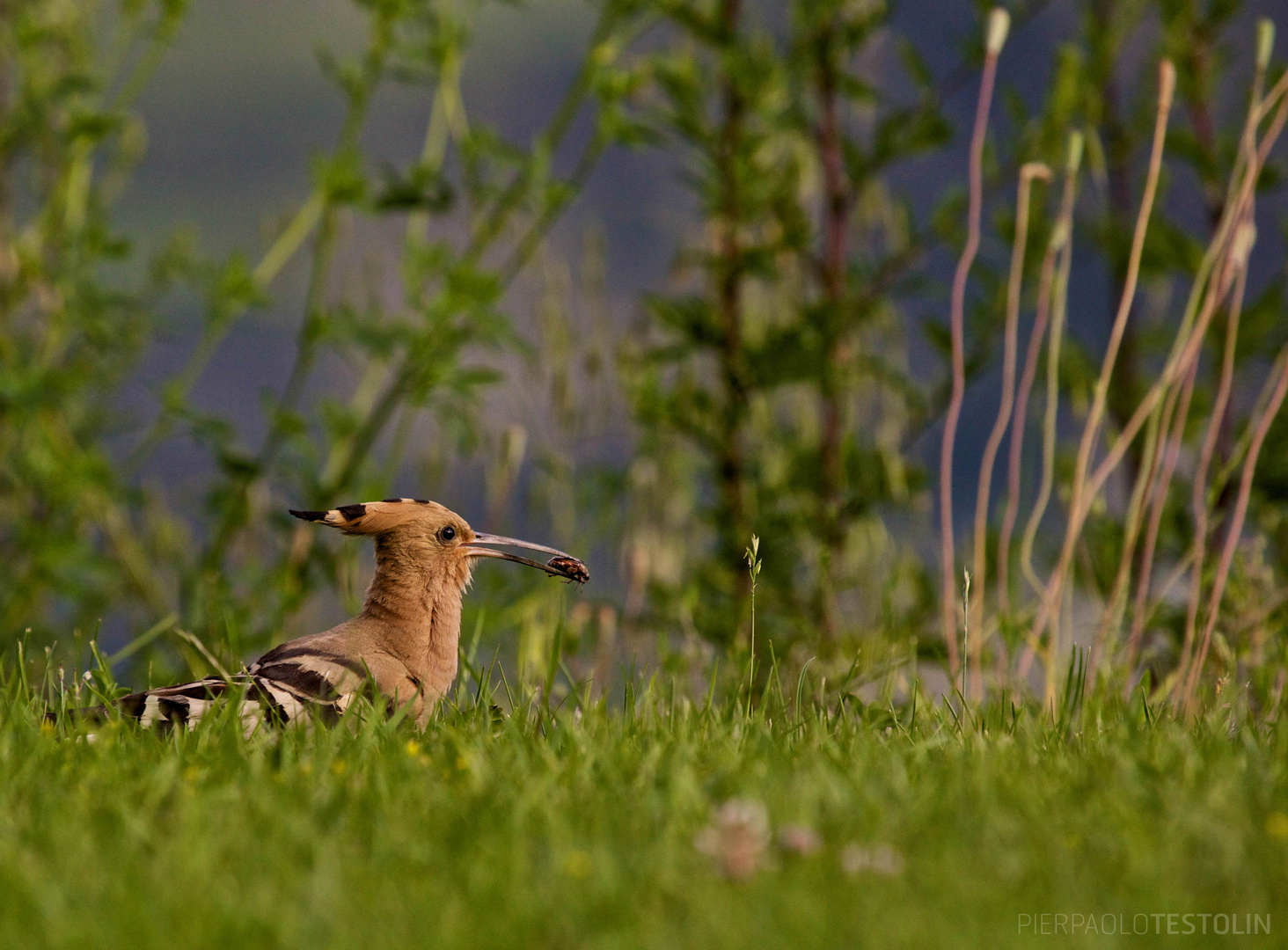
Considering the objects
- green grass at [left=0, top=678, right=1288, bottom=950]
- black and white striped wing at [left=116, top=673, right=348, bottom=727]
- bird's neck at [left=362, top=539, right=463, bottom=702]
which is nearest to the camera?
green grass at [left=0, top=678, right=1288, bottom=950]

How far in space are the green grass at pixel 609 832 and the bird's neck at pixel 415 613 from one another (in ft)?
1.51

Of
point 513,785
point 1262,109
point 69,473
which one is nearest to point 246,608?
point 69,473

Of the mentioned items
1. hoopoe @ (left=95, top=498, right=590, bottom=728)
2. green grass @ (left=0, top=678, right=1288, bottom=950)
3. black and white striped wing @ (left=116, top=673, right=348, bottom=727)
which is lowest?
green grass @ (left=0, top=678, right=1288, bottom=950)

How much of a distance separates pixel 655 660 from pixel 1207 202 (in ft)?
8.18

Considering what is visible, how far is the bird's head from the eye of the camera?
11.1 ft

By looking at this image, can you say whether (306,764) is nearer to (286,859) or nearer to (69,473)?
(286,859)

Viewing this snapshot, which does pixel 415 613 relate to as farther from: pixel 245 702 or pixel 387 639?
pixel 245 702

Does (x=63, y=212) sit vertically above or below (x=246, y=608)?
above

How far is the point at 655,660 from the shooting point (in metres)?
4.04

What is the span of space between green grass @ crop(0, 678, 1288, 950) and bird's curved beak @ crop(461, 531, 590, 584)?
69cm

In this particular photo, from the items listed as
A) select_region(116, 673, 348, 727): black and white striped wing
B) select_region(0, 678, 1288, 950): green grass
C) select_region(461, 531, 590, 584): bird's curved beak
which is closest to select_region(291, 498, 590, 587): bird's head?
select_region(461, 531, 590, 584): bird's curved beak

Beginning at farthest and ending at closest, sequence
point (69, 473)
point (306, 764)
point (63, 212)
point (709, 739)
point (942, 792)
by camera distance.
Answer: point (63, 212) → point (69, 473) → point (709, 739) → point (306, 764) → point (942, 792)

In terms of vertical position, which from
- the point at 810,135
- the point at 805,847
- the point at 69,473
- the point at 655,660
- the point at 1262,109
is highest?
the point at 810,135

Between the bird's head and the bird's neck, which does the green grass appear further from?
the bird's head
